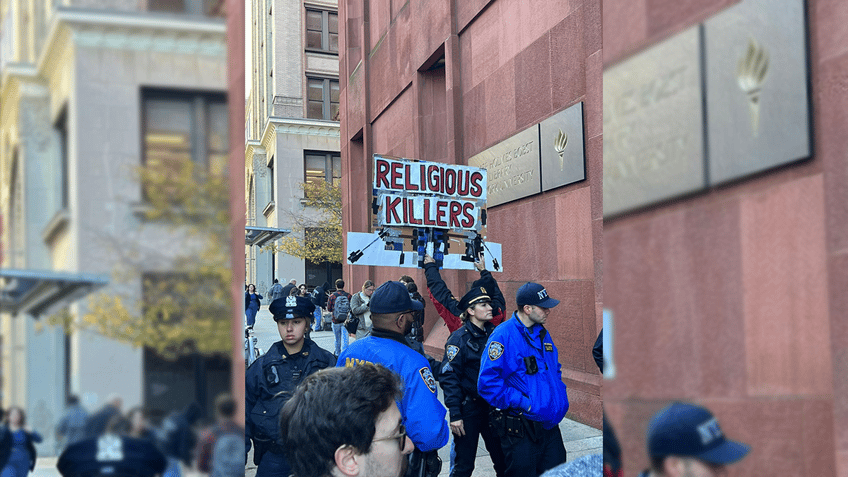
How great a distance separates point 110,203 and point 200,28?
0.54ft

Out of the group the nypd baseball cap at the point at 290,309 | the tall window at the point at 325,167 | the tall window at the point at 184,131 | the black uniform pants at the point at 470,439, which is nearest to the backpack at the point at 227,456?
the tall window at the point at 184,131

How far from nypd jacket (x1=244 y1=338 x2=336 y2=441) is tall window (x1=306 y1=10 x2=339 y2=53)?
13867 mm

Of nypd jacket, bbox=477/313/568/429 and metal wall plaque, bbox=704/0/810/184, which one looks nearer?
metal wall plaque, bbox=704/0/810/184

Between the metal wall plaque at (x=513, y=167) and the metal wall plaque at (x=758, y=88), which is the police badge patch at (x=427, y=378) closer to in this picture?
the metal wall plaque at (x=758, y=88)

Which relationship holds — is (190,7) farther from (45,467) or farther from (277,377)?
(277,377)

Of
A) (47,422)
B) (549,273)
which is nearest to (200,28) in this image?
(47,422)

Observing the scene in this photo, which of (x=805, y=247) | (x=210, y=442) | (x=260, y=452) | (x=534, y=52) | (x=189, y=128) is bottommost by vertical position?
(x=260, y=452)

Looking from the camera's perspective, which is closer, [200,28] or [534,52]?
[200,28]

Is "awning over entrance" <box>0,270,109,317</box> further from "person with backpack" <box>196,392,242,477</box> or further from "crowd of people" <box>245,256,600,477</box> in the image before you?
"crowd of people" <box>245,256,600,477</box>

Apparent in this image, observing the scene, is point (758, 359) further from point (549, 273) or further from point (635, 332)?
point (549, 273)

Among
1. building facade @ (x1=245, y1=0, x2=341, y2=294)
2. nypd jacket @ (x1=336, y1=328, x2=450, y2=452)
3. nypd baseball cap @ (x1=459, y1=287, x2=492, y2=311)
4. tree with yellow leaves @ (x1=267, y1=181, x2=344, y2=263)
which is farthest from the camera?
tree with yellow leaves @ (x1=267, y1=181, x2=344, y2=263)

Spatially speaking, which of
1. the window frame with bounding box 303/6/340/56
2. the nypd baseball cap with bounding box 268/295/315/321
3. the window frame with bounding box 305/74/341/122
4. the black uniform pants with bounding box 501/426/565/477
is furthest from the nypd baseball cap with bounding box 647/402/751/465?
the window frame with bounding box 305/74/341/122

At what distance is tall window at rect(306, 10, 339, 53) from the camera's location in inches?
660

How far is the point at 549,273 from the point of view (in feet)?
25.2
